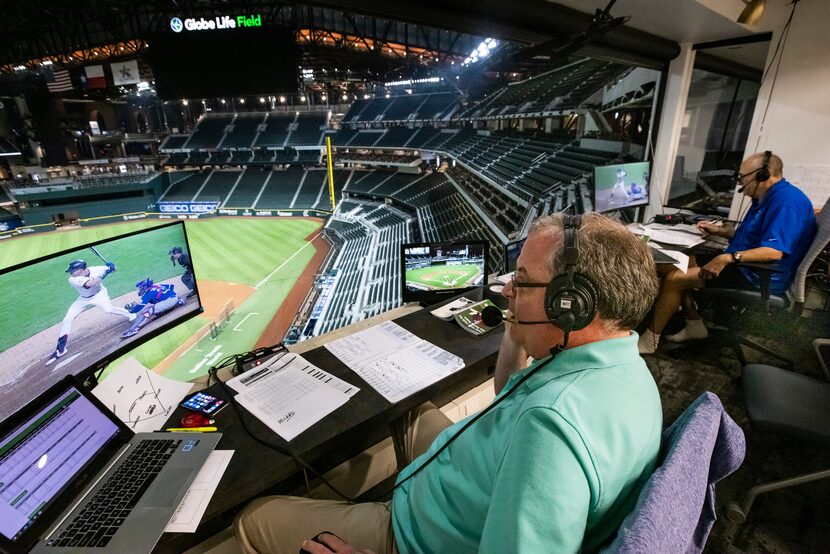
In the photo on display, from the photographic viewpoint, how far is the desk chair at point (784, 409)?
1525 millimetres

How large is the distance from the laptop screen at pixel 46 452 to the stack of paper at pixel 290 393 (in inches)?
15.5

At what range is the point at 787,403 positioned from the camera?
166 centimetres

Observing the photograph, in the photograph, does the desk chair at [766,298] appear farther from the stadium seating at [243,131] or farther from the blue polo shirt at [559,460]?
the stadium seating at [243,131]

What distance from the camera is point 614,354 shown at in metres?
0.78

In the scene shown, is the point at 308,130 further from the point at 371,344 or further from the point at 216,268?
the point at 371,344

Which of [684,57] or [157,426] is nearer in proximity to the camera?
[157,426]

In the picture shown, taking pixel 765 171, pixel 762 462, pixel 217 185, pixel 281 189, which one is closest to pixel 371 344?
pixel 762 462

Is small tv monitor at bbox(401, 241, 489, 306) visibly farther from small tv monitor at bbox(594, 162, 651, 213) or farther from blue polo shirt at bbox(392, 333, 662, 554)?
small tv monitor at bbox(594, 162, 651, 213)

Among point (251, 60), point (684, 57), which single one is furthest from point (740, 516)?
point (251, 60)

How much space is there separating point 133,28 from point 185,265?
12.7m

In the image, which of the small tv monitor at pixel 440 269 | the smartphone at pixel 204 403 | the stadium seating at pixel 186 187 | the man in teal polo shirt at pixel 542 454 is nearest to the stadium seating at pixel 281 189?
the stadium seating at pixel 186 187

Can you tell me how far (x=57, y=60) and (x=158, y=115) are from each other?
9.09 meters

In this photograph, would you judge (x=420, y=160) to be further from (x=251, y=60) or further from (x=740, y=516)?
(x=740, y=516)

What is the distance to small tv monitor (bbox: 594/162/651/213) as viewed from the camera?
11.3ft
